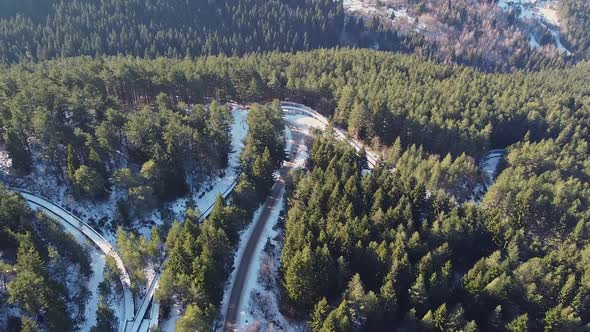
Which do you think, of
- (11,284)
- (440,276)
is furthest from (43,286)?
(440,276)

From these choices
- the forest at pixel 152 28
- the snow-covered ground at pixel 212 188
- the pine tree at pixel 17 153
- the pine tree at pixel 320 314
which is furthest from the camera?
the forest at pixel 152 28

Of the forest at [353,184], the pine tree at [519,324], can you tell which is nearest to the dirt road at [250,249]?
the forest at [353,184]

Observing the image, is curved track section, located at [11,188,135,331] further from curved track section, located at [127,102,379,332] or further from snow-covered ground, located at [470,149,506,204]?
snow-covered ground, located at [470,149,506,204]

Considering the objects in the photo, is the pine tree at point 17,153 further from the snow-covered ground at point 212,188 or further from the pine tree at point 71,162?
the snow-covered ground at point 212,188

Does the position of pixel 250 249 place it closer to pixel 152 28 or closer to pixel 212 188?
→ pixel 212 188

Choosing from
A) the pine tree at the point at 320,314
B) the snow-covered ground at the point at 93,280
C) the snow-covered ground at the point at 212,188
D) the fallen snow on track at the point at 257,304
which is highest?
the pine tree at the point at 320,314

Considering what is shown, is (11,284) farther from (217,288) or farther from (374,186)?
(374,186)

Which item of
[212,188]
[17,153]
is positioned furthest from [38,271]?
[212,188]

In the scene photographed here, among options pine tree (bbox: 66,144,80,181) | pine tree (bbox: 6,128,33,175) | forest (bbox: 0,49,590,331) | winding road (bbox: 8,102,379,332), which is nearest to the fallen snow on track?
winding road (bbox: 8,102,379,332)
